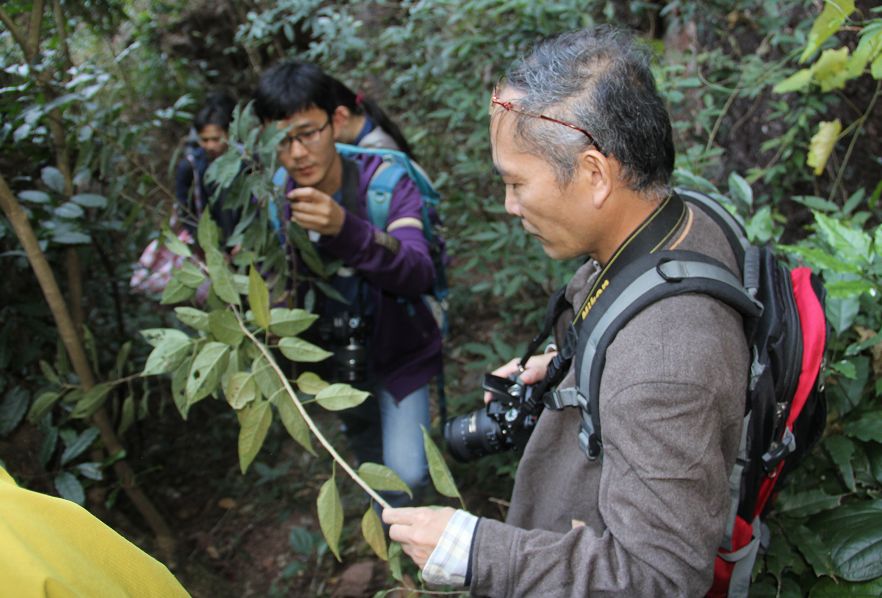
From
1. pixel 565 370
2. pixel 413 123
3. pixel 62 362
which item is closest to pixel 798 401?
pixel 565 370

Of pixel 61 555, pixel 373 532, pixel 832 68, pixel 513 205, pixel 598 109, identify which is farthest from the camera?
pixel 832 68

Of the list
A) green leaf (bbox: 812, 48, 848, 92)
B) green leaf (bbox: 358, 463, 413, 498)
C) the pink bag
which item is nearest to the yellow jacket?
green leaf (bbox: 358, 463, 413, 498)

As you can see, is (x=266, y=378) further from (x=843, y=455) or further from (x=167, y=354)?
(x=843, y=455)

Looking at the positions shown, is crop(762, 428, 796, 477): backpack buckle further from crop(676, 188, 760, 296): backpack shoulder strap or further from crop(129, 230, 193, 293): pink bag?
crop(129, 230, 193, 293): pink bag

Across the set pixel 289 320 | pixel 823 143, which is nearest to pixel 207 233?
pixel 289 320

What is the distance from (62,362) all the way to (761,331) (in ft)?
6.53

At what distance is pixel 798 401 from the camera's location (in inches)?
46.8

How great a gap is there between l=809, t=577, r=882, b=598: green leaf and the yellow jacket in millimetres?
1354

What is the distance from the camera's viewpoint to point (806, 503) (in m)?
1.55

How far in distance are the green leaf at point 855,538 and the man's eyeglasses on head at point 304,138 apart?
1.77m

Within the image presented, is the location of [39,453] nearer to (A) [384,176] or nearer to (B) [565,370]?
(A) [384,176]

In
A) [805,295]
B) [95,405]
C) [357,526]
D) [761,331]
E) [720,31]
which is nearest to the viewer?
[761,331]

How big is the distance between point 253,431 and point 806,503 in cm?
131

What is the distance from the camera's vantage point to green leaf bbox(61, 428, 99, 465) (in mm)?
2057
